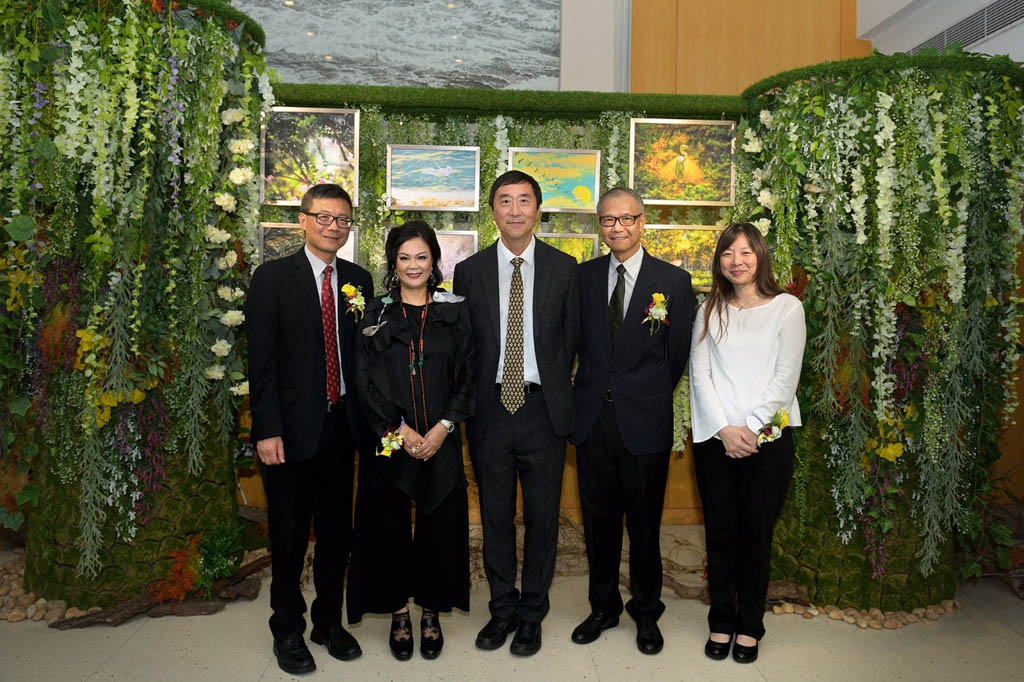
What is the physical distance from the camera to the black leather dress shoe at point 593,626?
2.94 meters

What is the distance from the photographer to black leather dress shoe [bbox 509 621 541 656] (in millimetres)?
2838

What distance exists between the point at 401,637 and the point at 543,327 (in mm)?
1376

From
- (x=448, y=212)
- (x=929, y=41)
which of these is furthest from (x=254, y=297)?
(x=929, y=41)

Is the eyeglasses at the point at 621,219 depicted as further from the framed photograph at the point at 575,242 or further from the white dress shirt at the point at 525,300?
the framed photograph at the point at 575,242

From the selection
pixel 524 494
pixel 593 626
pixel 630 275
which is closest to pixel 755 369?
pixel 630 275

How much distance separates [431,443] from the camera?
2664 millimetres

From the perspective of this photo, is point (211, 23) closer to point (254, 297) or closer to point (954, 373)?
point (254, 297)

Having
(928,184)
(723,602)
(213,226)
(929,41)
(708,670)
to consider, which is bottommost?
(708,670)

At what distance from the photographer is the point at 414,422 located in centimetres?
268

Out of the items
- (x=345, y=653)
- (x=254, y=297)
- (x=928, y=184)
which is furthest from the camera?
(x=928, y=184)

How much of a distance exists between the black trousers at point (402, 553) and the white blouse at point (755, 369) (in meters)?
1.06

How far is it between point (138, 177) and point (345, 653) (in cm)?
214

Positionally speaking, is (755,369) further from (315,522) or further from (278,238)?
(278,238)

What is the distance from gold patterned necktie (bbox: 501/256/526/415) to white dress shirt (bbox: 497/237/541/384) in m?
0.01
